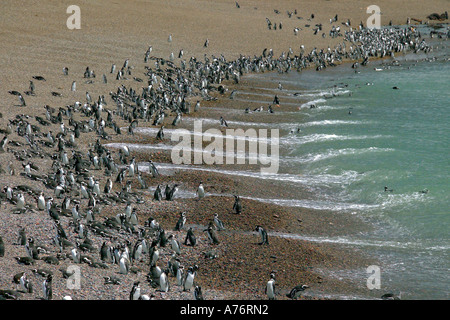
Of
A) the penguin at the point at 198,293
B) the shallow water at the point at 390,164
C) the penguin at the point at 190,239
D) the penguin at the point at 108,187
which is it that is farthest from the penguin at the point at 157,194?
the penguin at the point at 198,293

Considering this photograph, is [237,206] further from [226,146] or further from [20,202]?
[226,146]

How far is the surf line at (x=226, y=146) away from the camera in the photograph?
2155 cm

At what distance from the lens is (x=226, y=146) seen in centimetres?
2348

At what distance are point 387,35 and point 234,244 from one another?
3786 centimetres

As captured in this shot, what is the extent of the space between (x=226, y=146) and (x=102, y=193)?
7218mm

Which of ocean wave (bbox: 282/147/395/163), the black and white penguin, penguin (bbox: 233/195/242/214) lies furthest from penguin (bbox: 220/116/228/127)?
penguin (bbox: 233/195/242/214)

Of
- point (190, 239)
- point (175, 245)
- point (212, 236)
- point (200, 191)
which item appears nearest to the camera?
point (175, 245)

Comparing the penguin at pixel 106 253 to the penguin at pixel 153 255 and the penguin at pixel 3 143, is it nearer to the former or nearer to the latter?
the penguin at pixel 153 255

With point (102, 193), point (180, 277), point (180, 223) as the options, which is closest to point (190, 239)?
point (180, 223)

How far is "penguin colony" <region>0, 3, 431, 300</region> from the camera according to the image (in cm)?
1248

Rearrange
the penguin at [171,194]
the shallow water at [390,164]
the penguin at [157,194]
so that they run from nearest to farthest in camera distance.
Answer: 1. the shallow water at [390,164]
2. the penguin at [157,194]
3. the penguin at [171,194]

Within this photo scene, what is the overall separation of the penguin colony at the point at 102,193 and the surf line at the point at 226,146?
3.51ft

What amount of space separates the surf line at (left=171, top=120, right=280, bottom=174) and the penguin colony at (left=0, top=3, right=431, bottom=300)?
1070 mm

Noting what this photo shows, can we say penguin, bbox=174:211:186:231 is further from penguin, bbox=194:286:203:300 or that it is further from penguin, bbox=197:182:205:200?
penguin, bbox=194:286:203:300
